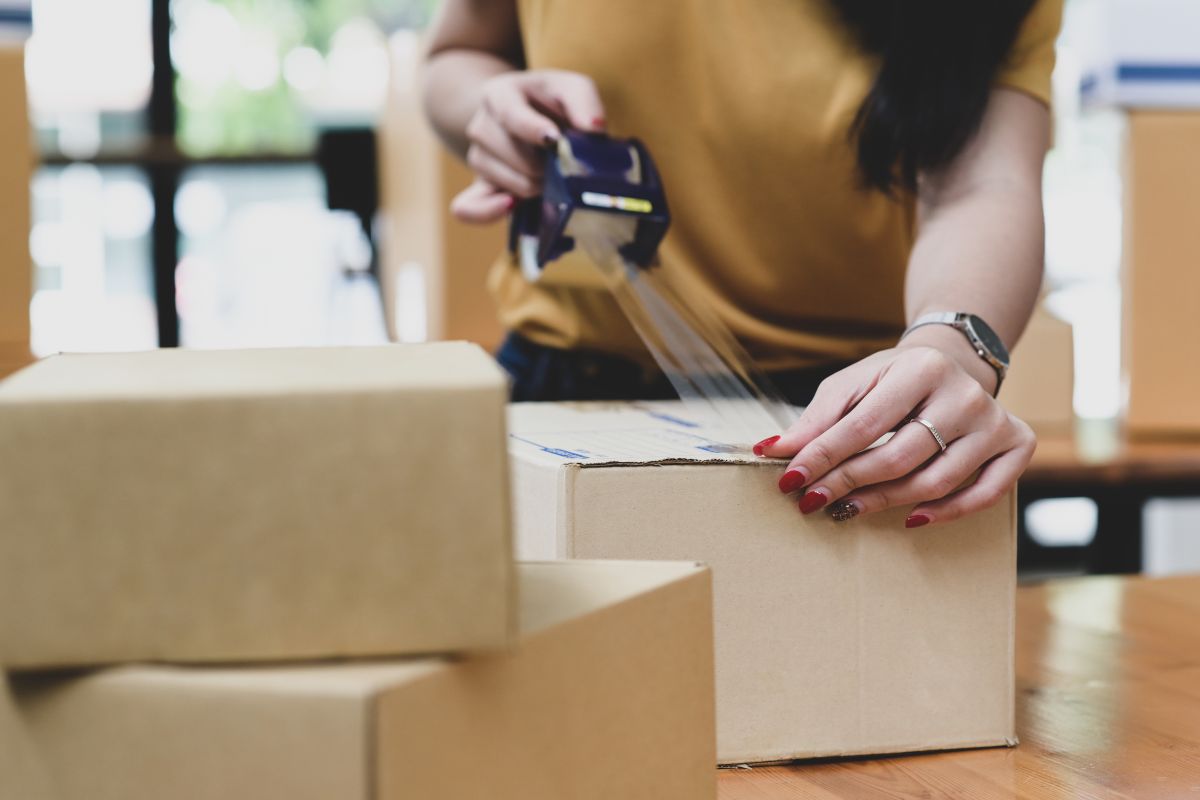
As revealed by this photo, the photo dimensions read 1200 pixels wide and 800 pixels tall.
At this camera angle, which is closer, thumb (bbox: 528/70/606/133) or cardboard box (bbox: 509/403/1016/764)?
cardboard box (bbox: 509/403/1016/764)

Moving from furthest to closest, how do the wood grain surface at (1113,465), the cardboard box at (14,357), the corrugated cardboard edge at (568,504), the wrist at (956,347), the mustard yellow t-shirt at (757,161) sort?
the wood grain surface at (1113,465) → the cardboard box at (14,357) → the mustard yellow t-shirt at (757,161) → the wrist at (956,347) → the corrugated cardboard edge at (568,504)

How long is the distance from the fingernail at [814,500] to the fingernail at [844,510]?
1 centimetres

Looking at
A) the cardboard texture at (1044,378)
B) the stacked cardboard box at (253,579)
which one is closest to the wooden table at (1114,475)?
the cardboard texture at (1044,378)

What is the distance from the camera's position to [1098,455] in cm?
177

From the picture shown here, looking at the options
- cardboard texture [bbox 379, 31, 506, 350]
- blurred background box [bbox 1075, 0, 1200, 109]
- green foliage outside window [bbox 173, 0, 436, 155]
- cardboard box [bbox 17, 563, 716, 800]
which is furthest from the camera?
green foliage outside window [bbox 173, 0, 436, 155]

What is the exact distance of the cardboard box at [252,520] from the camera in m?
0.42

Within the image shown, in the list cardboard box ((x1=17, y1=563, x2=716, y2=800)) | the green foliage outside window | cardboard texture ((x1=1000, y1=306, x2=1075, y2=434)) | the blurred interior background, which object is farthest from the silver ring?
the green foliage outside window

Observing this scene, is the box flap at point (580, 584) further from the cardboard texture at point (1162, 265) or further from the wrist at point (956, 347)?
the cardboard texture at point (1162, 265)

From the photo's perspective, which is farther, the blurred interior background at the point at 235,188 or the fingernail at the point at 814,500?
the blurred interior background at the point at 235,188

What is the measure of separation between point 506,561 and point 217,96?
123 inches

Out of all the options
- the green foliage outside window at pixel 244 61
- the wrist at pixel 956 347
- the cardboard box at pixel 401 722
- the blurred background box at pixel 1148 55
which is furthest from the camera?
the green foliage outside window at pixel 244 61

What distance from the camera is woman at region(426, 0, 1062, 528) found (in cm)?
92

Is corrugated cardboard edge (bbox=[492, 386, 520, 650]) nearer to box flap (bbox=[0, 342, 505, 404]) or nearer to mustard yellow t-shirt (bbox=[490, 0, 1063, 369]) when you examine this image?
box flap (bbox=[0, 342, 505, 404])

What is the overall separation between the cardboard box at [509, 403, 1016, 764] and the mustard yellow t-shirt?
1.18 feet
